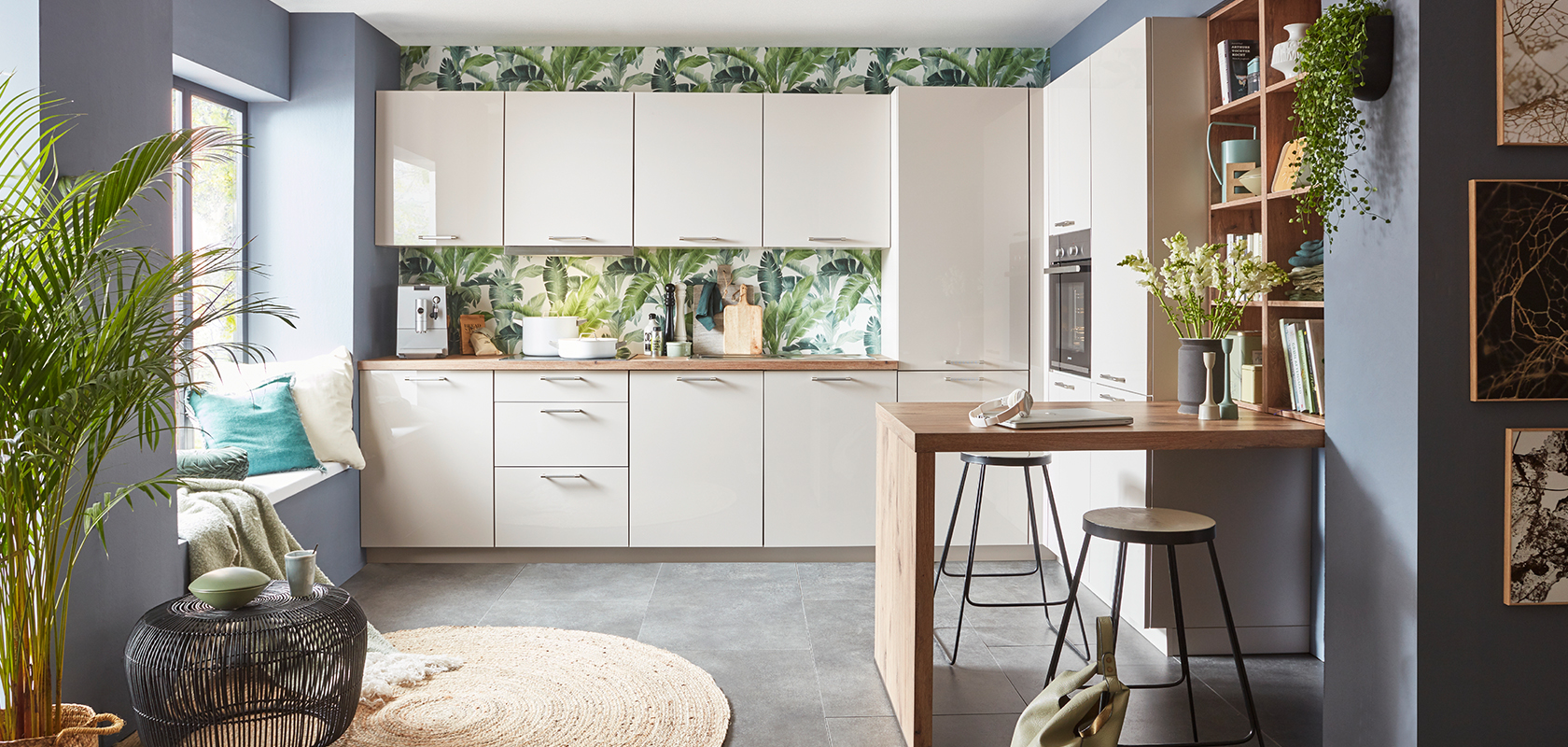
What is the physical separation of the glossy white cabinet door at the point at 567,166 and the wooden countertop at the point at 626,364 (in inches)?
23.0

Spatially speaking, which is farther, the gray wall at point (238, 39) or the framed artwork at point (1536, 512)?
the gray wall at point (238, 39)

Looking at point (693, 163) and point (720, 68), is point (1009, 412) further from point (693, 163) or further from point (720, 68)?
point (720, 68)

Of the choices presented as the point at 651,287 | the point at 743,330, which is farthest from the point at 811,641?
the point at 651,287

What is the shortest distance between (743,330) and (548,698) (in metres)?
2.37

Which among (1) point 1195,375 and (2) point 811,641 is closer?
(1) point 1195,375

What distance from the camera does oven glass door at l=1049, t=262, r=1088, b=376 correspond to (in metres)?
3.86

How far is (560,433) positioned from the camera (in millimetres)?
4367

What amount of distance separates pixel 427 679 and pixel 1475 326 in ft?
9.17

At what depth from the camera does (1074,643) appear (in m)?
3.28

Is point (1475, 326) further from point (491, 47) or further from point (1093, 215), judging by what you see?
point (491, 47)

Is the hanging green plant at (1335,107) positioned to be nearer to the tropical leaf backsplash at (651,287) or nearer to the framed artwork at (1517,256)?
the framed artwork at (1517,256)

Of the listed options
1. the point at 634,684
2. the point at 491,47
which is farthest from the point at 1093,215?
the point at 491,47

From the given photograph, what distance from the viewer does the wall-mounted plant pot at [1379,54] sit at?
6.65ft

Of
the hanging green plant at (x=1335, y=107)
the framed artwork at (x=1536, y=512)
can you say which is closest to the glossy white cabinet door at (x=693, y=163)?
the hanging green plant at (x=1335, y=107)
